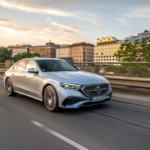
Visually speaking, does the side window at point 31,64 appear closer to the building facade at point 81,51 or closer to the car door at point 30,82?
the car door at point 30,82

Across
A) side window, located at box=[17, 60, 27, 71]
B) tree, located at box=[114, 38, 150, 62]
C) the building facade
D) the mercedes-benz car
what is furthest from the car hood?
the building facade

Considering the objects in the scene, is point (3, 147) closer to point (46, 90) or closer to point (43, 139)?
point (43, 139)

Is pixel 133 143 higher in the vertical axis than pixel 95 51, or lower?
lower

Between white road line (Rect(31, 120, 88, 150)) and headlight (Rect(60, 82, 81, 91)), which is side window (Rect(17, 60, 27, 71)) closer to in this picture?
headlight (Rect(60, 82, 81, 91))

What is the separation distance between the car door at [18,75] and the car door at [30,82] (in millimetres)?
279

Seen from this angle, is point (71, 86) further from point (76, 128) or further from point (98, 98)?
point (76, 128)

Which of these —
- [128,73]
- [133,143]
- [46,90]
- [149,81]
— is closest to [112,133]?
[133,143]

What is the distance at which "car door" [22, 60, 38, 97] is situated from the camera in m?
6.07

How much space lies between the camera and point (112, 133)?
380 centimetres

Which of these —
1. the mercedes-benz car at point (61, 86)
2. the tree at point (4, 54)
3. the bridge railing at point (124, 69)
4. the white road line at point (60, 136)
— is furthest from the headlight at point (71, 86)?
the tree at point (4, 54)

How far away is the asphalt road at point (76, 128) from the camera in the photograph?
3275 millimetres

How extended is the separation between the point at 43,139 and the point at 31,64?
3538 millimetres

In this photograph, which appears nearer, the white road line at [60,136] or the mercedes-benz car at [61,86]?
the white road line at [60,136]

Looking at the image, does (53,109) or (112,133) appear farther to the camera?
(53,109)
